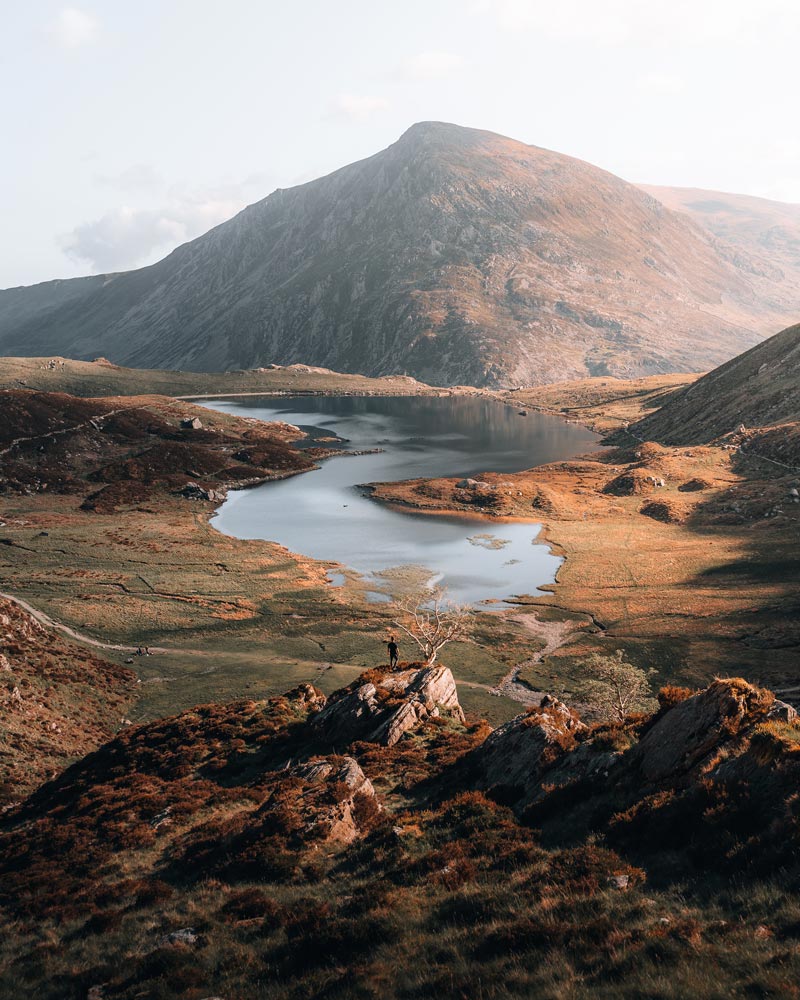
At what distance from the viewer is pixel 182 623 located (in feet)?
277

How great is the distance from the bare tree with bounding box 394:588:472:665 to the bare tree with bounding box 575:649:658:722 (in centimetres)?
1513

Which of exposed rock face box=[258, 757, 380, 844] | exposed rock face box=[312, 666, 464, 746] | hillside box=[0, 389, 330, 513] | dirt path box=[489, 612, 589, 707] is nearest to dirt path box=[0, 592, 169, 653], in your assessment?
exposed rock face box=[312, 666, 464, 746]

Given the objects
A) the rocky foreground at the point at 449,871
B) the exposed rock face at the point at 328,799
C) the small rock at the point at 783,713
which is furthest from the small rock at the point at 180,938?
the small rock at the point at 783,713

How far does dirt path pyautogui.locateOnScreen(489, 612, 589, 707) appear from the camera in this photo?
64.5 meters

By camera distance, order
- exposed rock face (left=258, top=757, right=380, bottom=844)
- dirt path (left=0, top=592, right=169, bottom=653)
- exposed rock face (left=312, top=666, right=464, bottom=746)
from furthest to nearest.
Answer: dirt path (left=0, top=592, right=169, bottom=653) → exposed rock face (left=312, top=666, right=464, bottom=746) → exposed rock face (left=258, top=757, right=380, bottom=844)

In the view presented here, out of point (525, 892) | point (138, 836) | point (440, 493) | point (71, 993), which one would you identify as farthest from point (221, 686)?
point (440, 493)

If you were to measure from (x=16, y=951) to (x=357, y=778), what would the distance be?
15.7 metres

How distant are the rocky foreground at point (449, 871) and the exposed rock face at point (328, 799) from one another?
12 centimetres

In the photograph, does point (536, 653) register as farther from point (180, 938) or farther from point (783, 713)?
point (180, 938)

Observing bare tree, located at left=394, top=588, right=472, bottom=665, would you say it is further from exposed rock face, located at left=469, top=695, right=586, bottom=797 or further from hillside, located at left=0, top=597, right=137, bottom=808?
hillside, located at left=0, top=597, right=137, bottom=808

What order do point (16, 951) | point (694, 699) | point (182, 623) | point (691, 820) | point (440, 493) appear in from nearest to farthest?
point (691, 820) → point (16, 951) → point (694, 699) → point (182, 623) → point (440, 493)

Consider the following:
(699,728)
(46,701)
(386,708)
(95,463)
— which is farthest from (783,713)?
(95,463)

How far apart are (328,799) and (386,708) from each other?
14987 mm

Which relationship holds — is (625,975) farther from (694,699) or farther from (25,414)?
(25,414)
